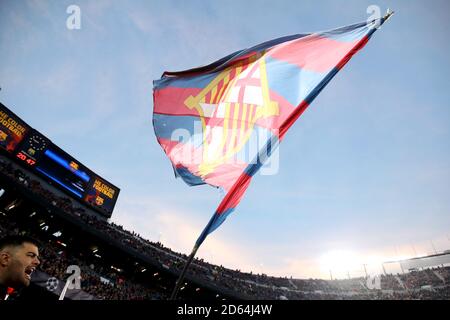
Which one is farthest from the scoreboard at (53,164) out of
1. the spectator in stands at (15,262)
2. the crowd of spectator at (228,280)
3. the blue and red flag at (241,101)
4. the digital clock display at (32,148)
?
the spectator in stands at (15,262)

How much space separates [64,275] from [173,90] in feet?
62.3

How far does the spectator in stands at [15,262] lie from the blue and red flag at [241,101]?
2.71m

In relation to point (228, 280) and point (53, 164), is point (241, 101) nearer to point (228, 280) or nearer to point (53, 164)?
point (53, 164)

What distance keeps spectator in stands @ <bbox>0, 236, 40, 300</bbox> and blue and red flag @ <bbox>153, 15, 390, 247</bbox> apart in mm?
2712

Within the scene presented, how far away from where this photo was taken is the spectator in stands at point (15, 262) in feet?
9.64

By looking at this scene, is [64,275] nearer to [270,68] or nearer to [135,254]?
[135,254]

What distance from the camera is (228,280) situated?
38.9 metres

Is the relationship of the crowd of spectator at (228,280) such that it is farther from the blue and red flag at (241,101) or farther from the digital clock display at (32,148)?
the blue and red flag at (241,101)

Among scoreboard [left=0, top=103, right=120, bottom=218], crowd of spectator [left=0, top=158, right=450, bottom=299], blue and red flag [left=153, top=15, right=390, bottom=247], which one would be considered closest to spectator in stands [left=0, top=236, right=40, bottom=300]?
blue and red flag [left=153, top=15, right=390, bottom=247]

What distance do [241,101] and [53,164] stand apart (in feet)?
90.5

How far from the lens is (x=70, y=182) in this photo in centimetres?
2833

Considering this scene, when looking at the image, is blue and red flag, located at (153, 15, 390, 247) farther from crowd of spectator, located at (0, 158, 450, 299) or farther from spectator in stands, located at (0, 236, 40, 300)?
crowd of spectator, located at (0, 158, 450, 299)

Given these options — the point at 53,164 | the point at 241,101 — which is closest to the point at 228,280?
the point at 53,164
